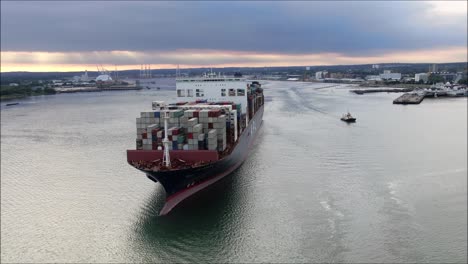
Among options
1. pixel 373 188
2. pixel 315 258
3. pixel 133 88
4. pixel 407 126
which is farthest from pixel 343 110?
pixel 133 88

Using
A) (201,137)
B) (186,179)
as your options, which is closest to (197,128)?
(201,137)

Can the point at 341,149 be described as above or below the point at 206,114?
below

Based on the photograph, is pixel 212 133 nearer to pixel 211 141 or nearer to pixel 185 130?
pixel 211 141

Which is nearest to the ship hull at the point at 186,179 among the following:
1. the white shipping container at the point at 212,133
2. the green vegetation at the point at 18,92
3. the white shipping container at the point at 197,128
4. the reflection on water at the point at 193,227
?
the reflection on water at the point at 193,227

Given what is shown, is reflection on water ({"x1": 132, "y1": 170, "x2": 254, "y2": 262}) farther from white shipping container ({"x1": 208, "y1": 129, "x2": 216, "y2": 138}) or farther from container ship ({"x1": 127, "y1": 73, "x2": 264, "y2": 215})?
white shipping container ({"x1": 208, "y1": 129, "x2": 216, "y2": 138})

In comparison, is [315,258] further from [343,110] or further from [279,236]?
[343,110]

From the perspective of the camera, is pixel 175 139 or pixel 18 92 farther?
pixel 18 92

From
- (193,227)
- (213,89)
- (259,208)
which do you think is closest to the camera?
(193,227)
